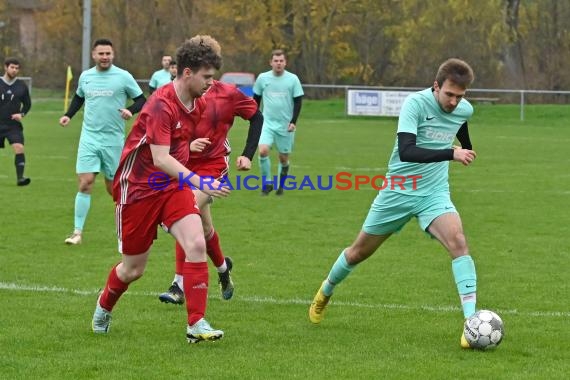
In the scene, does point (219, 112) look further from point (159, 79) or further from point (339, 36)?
point (339, 36)

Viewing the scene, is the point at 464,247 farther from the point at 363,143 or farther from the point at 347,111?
the point at 347,111

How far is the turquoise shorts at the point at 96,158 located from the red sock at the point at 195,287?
16.5 feet

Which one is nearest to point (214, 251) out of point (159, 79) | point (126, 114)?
point (126, 114)

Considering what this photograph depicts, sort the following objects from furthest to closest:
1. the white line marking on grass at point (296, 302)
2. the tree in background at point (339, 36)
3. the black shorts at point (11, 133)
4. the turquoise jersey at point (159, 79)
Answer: the tree in background at point (339, 36)
the turquoise jersey at point (159, 79)
the black shorts at point (11, 133)
the white line marking on grass at point (296, 302)

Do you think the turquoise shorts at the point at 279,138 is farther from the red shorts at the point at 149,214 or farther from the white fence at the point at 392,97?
the white fence at the point at 392,97

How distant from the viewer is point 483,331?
6.37 meters

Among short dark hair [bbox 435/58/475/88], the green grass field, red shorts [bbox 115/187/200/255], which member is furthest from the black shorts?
short dark hair [bbox 435/58/475/88]

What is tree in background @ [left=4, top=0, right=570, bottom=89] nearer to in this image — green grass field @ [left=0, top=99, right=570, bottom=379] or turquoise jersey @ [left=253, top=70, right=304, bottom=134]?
green grass field @ [left=0, top=99, right=570, bottom=379]

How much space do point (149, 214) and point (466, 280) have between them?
1960 mm

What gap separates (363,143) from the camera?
26.6 metres

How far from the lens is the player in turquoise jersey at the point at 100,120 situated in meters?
11.3

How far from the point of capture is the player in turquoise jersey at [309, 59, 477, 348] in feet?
21.7

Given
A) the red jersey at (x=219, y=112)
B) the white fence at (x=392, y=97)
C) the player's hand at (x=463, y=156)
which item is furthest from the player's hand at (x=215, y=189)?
the white fence at (x=392, y=97)

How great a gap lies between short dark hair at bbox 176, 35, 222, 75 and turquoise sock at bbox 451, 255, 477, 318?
1900 millimetres
